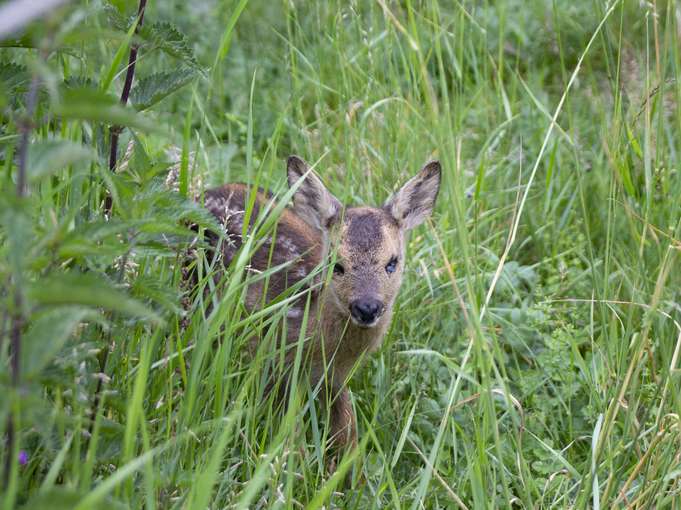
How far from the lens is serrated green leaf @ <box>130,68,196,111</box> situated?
294 cm

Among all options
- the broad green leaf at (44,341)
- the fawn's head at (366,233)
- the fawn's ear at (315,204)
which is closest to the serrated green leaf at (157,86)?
the broad green leaf at (44,341)

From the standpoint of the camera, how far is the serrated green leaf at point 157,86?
9.63 feet

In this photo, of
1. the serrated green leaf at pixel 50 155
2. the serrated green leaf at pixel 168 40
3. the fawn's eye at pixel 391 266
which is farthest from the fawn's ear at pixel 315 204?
the serrated green leaf at pixel 50 155

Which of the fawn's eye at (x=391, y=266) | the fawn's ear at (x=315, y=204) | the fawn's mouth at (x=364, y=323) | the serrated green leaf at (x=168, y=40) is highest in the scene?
the serrated green leaf at (x=168, y=40)

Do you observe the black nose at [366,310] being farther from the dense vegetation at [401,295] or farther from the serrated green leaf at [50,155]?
the serrated green leaf at [50,155]

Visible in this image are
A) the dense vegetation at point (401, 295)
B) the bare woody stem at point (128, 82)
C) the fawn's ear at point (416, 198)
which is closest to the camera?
the dense vegetation at point (401, 295)

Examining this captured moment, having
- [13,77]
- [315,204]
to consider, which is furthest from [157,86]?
[315,204]

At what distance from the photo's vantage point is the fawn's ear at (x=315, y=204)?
189 inches

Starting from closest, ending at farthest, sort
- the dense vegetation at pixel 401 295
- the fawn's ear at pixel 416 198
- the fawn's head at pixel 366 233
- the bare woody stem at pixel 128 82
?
the dense vegetation at pixel 401 295 < the bare woody stem at pixel 128 82 < the fawn's head at pixel 366 233 < the fawn's ear at pixel 416 198

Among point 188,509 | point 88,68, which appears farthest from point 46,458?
point 88,68

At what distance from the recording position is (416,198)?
4.88m

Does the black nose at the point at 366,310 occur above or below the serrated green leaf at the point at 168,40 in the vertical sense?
below

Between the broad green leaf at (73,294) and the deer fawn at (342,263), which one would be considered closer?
the broad green leaf at (73,294)

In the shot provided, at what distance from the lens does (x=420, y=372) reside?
4531mm
